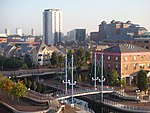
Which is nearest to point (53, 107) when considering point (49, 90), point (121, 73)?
point (49, 90)

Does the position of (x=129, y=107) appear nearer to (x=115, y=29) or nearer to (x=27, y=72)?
(x=27, y=72)

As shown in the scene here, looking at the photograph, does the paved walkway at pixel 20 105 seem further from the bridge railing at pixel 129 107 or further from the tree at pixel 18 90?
the bridge railing at pixel 129 107

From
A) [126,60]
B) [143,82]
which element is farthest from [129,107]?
[126,60]

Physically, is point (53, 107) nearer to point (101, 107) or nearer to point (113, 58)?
point (101, 107)

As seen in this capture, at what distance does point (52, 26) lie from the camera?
107 metres

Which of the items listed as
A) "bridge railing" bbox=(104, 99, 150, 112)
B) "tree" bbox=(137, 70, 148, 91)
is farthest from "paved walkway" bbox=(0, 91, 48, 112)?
"tree" bbox=(137, 70, 148, 91)

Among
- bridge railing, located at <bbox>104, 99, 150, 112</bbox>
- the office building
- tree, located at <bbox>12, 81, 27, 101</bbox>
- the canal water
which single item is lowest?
the canal water

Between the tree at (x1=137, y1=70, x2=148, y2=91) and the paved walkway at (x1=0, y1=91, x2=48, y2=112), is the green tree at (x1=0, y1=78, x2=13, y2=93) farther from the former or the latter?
the tree at (x1=137, y1=70, x2=148, y2=91)

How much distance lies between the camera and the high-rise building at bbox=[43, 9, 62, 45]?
10385 cm

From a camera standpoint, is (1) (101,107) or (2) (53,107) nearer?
(2) (53,107)

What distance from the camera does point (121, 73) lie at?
32031 mm

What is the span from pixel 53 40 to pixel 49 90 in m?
71.2

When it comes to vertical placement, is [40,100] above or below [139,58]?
below

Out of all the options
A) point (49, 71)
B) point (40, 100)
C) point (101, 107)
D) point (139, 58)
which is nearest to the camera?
point (40, 100)
